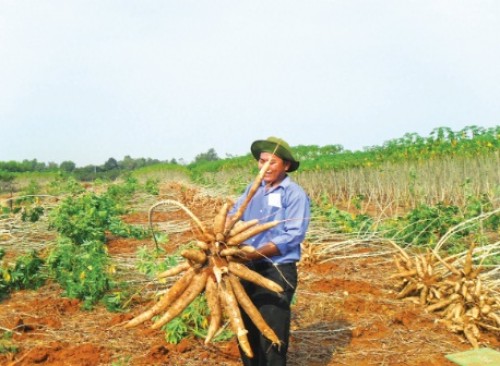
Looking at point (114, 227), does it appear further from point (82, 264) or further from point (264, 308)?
point (264, 308)

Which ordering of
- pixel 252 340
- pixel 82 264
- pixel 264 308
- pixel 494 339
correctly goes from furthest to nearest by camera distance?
pixel 82 264 → pixel 494 339 → pixel 252 340 → pixel 264 308

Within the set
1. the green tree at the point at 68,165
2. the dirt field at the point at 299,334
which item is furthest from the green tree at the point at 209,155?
the dirt field at the point at 299,334

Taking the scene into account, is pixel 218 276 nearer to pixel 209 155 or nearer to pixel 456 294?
pixel 456 294

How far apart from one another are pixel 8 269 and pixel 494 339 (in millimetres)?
5225

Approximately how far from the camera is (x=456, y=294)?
4984 millimetres

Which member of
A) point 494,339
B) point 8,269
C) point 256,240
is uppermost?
point 256,240

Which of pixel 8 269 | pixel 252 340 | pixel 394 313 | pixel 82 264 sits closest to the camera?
pixel 252 340

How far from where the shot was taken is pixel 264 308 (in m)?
3.06

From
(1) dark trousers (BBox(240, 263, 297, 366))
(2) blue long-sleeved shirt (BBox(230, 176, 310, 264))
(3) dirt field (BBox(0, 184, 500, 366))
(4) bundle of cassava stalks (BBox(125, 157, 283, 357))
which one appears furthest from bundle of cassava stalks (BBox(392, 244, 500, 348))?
(4) bundle of cassava stalks (BBox(125, 157, 283, 357))

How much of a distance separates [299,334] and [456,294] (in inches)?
62.6

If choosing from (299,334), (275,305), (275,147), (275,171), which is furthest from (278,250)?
(299,334)

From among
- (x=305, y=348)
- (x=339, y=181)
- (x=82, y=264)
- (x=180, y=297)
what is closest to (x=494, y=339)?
(x=305, y=348)

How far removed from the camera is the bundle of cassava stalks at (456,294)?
4742 millimetres

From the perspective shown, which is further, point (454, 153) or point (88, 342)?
point (454, 153)
